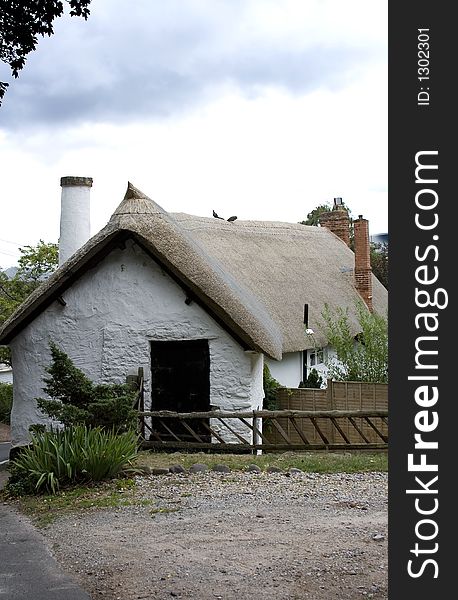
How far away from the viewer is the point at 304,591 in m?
7.32

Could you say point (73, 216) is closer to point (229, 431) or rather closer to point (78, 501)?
point (229, 431)

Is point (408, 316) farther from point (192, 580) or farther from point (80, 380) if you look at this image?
point (80, 380)

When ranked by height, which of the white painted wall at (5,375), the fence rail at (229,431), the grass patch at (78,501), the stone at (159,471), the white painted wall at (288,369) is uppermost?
the white painted wall at (288,369)

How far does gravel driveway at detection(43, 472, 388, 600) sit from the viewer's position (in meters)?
7.56

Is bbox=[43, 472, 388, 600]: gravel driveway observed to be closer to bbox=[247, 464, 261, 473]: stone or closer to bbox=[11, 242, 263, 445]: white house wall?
bbox=[247, 464, 261, 473]: stone

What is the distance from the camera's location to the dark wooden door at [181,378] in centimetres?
1866

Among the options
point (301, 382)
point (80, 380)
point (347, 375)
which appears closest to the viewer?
point (80, 380)

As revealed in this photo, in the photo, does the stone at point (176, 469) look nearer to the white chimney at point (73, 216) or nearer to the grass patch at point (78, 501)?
the grass patch at point (78, 501)

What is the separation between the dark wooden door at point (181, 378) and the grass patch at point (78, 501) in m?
5.90

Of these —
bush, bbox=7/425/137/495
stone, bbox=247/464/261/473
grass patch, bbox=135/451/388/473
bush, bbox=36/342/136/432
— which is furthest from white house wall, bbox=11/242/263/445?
bush, bbox=7/425/137/495

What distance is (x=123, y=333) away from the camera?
1905cm

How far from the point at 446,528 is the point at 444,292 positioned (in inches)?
62.6

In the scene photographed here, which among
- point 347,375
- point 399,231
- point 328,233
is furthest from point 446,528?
point 328,233

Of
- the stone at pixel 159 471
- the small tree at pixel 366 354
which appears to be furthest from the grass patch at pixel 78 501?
the small tree at pixel 366 354
